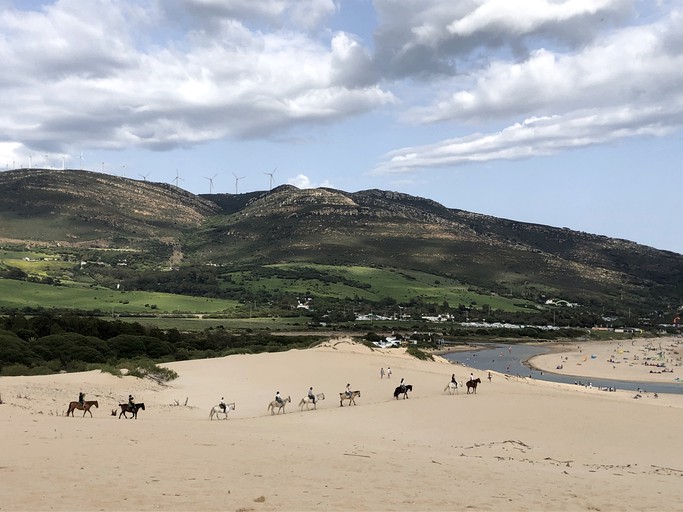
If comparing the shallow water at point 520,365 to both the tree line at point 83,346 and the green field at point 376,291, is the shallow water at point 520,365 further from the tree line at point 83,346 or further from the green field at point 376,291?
the green field at point 376,291

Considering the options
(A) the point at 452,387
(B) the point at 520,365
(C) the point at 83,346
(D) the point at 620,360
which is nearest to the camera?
(A) the point at 452,387

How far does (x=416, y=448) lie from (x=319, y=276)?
17531 cm

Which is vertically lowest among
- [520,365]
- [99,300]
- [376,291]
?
[520,365]

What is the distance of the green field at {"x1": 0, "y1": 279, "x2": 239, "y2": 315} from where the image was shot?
411 feet

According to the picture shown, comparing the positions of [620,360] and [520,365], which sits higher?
[620,360]

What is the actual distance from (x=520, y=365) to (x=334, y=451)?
86122 mm

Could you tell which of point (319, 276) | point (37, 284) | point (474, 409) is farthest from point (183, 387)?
point (319, 276)

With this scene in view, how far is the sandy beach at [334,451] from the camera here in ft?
41.2

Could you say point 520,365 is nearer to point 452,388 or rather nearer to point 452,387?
point 452,388

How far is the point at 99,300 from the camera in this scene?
446 feet

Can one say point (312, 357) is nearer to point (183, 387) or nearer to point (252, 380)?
point (252, 380)

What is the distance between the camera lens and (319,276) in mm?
196625

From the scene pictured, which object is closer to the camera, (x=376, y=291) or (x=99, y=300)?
(x=99, y=300)

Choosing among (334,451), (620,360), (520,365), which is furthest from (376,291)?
(334,451)
